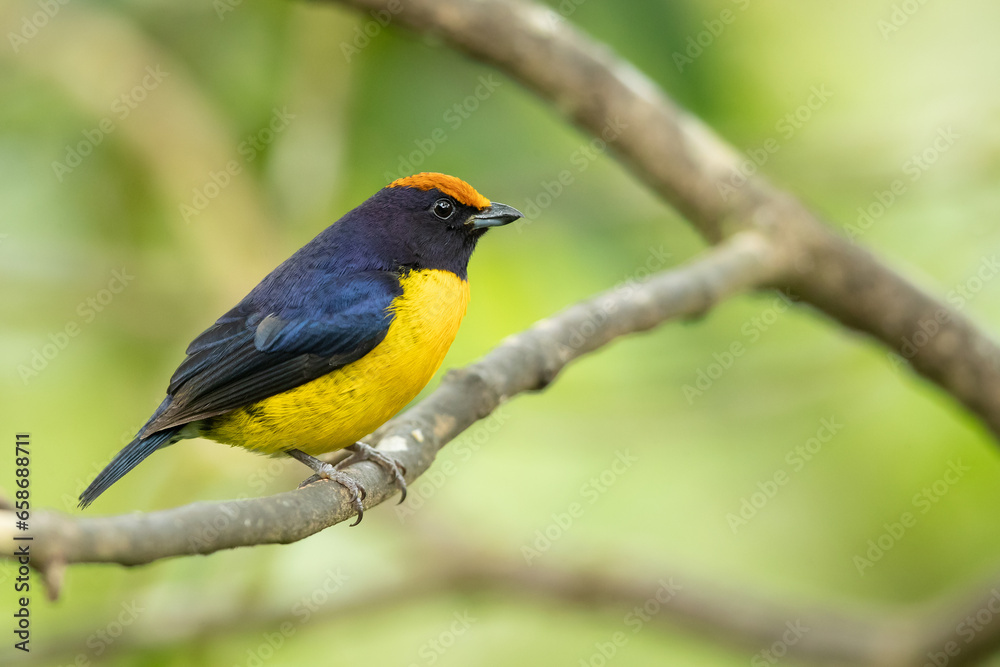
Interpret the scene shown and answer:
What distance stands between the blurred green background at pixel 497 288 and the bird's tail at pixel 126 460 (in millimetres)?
1413

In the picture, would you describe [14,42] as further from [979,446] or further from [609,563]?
[979,446]

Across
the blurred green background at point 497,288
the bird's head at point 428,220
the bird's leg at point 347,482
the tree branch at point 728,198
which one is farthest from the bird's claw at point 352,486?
the tree branch at point 728,198

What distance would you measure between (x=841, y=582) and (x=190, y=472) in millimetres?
4416

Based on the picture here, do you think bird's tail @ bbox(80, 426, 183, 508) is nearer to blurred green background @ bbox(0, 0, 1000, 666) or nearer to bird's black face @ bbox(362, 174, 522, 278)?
bird's black face @ bbox(362, 174, 522, 278)

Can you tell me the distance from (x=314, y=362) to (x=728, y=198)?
233 cm

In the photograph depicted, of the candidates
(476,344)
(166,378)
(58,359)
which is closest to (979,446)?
(476,344)

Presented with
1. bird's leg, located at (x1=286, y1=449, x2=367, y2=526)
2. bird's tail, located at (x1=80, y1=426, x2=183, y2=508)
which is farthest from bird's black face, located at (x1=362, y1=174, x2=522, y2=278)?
bird's tail, located at (x1=80, y1=426, x2=183, y2=508)

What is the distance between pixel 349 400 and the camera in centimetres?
328

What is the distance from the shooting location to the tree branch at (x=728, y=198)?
443 centimetres

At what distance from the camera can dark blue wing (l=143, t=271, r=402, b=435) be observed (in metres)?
3.25

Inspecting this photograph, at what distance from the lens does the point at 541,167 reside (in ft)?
19.0

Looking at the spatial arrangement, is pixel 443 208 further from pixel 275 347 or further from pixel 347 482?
pixel 347 482

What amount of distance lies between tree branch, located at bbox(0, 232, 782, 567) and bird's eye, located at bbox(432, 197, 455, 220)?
0.66m

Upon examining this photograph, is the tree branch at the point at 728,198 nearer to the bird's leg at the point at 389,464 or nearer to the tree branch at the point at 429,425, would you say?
the tree branch at the point at 429,425
